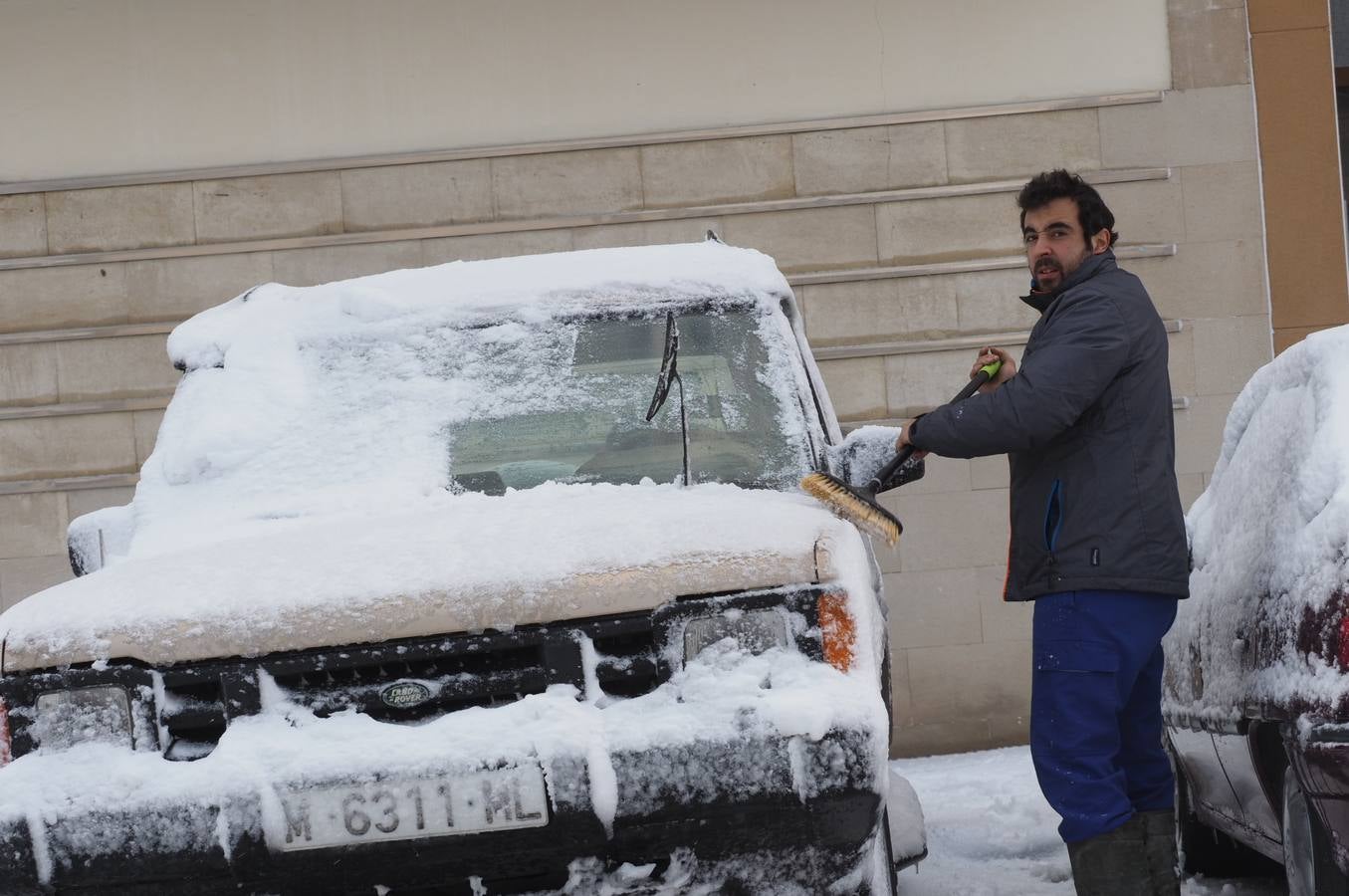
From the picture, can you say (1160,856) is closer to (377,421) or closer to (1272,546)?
(1272,546)

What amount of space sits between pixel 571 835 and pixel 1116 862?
57.5 inches

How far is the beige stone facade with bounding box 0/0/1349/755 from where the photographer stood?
27.0ft

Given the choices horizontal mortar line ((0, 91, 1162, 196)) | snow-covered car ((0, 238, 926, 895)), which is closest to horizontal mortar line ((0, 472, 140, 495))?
horizontal mortar line ((0, 91, 1162, 196))

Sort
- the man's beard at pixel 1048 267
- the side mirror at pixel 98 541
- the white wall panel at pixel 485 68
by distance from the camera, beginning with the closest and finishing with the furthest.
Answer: the man's beard at pixel 1048 267 → the side mirror at pixel 98 541 → the white wall panel at pixel 485 68

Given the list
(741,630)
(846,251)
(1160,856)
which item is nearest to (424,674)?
(741,630)

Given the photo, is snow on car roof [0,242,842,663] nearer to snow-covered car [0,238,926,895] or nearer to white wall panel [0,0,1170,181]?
snow-covered car [0,238,926,895]

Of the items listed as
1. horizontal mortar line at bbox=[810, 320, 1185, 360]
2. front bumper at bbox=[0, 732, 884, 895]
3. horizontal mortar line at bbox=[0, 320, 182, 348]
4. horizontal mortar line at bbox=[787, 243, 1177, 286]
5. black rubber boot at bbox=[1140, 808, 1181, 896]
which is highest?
horizontal mortar line at bbox=[0, 320, 182, 348]

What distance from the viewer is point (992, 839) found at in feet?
18.5

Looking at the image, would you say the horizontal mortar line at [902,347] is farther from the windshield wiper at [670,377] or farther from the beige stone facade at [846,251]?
the windshield wiper at [670,377]

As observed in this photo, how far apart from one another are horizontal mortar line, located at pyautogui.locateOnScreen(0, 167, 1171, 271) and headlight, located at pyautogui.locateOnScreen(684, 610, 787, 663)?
559 cm

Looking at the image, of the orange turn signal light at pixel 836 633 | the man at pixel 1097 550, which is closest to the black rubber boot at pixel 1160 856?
the man at pixel 1097 550

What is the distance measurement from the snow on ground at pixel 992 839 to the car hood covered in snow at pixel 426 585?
7.22ft

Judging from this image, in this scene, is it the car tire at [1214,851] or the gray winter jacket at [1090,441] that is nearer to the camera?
the gray winter jacket at [1090,441]

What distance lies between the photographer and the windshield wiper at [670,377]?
3891 millimetres
